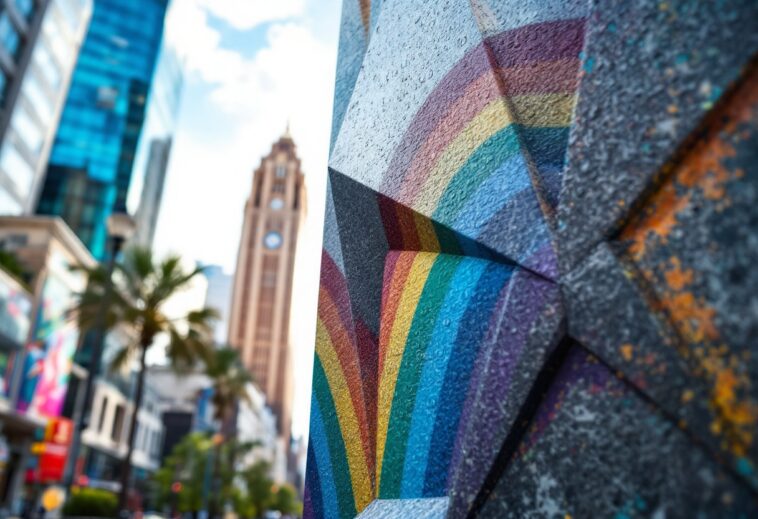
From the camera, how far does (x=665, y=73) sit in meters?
1.03

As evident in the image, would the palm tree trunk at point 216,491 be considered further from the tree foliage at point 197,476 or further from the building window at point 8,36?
the building window at point 8,36

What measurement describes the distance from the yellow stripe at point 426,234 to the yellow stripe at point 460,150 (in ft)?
0.08

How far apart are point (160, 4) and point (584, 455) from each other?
61.5m

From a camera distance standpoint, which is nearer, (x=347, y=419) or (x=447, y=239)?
(x=447, y=239)

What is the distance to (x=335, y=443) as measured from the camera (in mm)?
2035

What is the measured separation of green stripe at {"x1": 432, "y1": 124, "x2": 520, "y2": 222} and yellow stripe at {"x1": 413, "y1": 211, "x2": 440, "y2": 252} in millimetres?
47

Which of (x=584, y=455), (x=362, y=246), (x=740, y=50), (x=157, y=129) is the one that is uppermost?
(x=157, y=129)

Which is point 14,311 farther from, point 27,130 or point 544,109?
point 544,109

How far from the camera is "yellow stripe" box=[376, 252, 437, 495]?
1.70m

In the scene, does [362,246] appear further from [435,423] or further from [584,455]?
[584,455]

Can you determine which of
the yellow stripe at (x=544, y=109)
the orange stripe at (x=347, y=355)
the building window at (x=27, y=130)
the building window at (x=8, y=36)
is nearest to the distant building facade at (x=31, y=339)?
the building window at (x=27, y=130)

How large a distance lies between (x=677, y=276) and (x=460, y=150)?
2.53ft

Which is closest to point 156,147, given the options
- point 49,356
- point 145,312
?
point 49,356

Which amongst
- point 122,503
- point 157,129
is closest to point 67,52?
point 157,129
